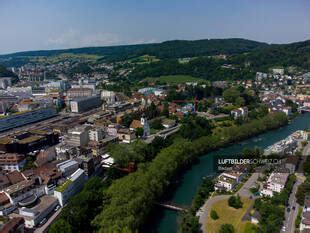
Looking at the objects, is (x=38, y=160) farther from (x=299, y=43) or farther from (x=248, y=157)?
(x=299, y=43)

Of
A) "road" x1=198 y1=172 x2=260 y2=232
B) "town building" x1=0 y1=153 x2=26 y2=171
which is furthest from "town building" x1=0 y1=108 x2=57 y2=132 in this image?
"road" x1=198 y1=172 x2=260 y2=232

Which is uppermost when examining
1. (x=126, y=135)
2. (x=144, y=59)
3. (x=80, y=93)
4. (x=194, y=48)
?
(x=194, y=48)

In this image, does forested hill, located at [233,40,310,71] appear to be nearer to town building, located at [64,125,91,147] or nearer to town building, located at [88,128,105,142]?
town building, located at [88,128,105,142]

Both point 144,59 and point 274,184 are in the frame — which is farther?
point 144,59

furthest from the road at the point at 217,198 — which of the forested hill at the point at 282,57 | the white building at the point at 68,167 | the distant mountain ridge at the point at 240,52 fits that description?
the distant mountain ridge at the point at 240,52

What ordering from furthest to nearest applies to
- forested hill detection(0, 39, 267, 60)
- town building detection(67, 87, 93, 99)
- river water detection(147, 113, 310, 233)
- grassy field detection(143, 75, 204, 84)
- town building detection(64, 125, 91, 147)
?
forested hill detection(0, 39, 267, 60) → grassy field detection(143, 75, 204, 84) → town building detection(67, 87, 93, 99) → town building detection(64, 125, 91, 147) → river water detection(147, 113, 310, 233)

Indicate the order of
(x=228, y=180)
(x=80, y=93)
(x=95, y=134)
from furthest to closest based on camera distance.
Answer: (x=80, y=93)
(x=95, y=134)
(x=228, y=180)

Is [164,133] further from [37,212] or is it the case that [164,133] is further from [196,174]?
[37,212]

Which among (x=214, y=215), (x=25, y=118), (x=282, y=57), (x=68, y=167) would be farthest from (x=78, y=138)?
(x=282, y=57)
